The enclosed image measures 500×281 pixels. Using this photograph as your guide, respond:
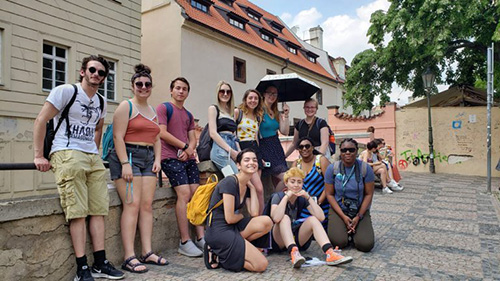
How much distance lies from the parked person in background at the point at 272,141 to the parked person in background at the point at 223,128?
1.79ft

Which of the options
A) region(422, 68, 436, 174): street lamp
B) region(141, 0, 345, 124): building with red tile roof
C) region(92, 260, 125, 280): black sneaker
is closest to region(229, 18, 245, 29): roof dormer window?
region(141, 0, 345, 124): building with red tile roof

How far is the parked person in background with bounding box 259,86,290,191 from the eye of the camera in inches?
202

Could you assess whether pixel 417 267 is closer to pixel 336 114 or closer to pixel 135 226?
pixel 135 226

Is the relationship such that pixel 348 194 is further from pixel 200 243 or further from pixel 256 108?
pixel 200 243

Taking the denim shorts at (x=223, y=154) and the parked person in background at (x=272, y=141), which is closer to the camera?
the denim shorts at (x=223, y=154)

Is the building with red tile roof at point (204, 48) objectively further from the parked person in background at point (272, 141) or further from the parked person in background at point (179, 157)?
the parked person in background at point (179, 157)

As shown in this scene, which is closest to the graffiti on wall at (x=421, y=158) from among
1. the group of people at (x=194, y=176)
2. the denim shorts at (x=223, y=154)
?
the group of people at (x=194, y=176)

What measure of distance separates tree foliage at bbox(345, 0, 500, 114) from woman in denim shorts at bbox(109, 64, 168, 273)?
11307mm

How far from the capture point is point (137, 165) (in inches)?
153

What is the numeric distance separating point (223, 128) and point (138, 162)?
1.18 metres

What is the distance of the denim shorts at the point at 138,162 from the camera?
3791mm

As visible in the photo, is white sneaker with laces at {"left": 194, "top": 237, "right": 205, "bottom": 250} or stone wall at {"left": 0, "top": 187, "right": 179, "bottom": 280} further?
white sneaker with laces at {"left": 194, "top": 237, "right": 205, "bottom": 250}

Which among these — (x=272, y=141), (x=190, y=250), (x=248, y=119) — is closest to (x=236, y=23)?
(x=272, y=141)

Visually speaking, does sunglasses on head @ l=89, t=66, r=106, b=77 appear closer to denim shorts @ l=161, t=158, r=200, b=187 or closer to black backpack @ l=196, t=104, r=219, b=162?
denim shorts @ l=161, t=158, r=200, b=187
